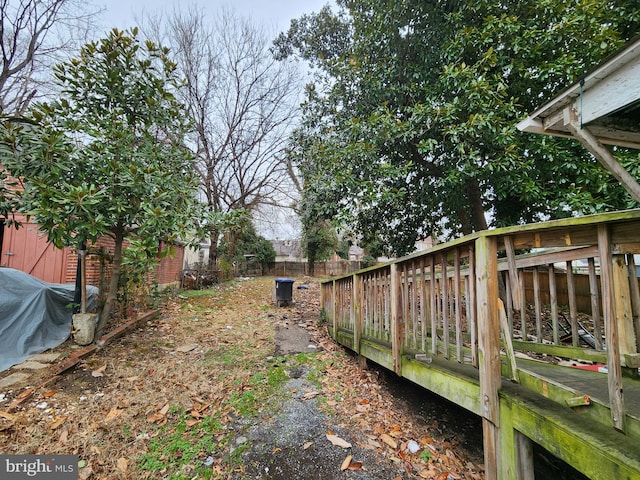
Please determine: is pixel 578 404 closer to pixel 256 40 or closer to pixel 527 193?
pixel 527 193

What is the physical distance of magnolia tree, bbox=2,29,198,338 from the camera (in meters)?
3.39

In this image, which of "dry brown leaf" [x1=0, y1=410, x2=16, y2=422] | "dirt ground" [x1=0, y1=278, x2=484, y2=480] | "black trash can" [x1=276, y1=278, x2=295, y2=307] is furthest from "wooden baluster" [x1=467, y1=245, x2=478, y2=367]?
"black trash can" [x1=276, y1=278, x2=295, y2=307]

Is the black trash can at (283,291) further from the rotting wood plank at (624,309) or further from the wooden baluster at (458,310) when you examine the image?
the rotting wood plank at (624,309)

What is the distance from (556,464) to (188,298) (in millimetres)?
8328

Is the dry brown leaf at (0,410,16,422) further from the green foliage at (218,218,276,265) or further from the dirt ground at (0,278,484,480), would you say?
the green foliage at (218,218,276,265)

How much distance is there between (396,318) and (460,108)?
354cm

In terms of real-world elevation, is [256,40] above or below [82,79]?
above

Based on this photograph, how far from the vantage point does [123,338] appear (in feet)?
15.3

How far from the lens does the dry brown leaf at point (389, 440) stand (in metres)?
2.40

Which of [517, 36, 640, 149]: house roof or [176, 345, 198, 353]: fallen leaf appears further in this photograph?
[176, 345, 198, 353]: fallen leaf

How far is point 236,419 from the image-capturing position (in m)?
2.72

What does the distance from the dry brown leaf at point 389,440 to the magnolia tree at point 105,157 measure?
11.3 ft

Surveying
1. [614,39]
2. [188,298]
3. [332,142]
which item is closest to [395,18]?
[332,142]

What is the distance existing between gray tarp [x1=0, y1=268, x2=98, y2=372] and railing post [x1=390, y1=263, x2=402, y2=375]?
15.2ft
